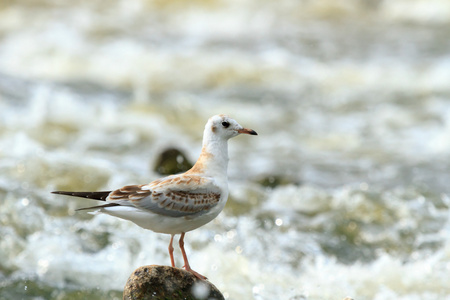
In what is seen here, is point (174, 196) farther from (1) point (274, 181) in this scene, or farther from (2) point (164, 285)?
(1) point (274, 181)

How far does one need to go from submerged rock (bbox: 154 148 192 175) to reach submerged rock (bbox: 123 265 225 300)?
410 cm

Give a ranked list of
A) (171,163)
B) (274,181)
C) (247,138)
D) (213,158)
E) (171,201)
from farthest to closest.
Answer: (247,138) → (274,181) → (171,163) → (213,158) → (171,201)

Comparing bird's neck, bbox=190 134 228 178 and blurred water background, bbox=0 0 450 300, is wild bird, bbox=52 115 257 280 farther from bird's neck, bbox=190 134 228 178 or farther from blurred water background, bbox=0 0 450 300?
blurred water background, bbox=0 0 450 300

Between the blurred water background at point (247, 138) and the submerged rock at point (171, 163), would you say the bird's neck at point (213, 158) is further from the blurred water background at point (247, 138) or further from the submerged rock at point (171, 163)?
the submerged rock at point (171, 163)

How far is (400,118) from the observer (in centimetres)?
1209

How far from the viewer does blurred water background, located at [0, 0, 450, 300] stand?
6590 millimetres

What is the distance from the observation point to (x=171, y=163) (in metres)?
8.70

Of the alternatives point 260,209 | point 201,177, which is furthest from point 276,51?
point 201,177

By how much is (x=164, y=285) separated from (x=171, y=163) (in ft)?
14.1

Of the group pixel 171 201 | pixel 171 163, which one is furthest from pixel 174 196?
pixel 171 163

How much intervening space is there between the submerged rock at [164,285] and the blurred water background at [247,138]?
5.02 ft

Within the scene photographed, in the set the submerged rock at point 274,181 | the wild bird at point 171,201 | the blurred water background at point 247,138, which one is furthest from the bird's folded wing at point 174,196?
the submerged rock at point 274,181

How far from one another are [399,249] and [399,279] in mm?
752

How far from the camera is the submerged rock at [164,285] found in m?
4.41
